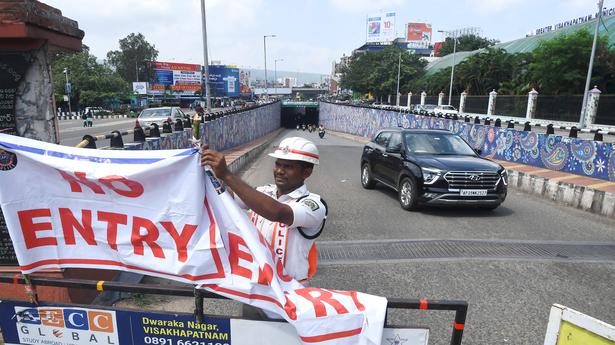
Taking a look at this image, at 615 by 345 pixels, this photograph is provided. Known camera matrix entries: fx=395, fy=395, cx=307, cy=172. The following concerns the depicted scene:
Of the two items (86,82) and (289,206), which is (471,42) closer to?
(86,82)

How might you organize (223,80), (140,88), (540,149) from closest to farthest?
1. (540,149)
2. (140,88)
3. (223,80)

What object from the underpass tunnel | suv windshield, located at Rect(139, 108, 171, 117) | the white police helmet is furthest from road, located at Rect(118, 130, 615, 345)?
the underpass tunnel

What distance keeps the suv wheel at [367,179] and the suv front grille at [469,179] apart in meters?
3.10

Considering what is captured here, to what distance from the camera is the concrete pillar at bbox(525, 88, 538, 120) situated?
118 ft

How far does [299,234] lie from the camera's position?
2.17m

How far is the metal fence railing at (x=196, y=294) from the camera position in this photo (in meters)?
2.00

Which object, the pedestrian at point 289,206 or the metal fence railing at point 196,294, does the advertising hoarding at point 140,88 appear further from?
the pedestrian at point 289,206

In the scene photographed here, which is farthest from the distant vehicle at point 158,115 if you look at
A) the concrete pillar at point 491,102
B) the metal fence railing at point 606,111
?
the concrete pillar at point 491,102

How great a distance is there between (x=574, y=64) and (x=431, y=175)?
35.0m

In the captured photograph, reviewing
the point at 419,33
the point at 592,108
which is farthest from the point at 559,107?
the point at 419,33

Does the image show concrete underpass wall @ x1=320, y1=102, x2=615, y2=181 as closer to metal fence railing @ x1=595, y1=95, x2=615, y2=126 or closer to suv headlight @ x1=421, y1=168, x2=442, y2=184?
suv headlight @ x1=421, y1=168, x2=442, y2=184

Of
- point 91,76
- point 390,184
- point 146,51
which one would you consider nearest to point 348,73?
point 146,51

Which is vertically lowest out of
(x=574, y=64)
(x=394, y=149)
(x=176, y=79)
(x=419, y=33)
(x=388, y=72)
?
(x=394, y=149)

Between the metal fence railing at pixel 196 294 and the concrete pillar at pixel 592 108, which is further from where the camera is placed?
the concrete pillar at pixel 592 108
